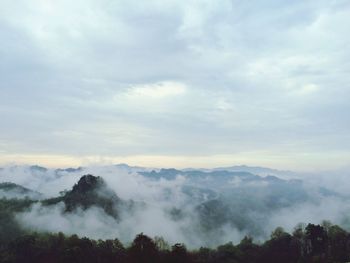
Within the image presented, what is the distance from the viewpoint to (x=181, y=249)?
133625mm

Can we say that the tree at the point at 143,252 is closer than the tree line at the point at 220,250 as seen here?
Yes

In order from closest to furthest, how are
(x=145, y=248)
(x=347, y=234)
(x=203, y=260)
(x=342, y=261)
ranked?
1. (x=145, y=248)
2. (x=342, y=261)
3. (x=203, y=260)
4. (x=347, y=234)

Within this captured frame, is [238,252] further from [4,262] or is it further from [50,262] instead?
[4,262]

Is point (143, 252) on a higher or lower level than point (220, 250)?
higher

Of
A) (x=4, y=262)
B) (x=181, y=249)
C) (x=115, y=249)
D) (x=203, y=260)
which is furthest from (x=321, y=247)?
(x=4, y=262)

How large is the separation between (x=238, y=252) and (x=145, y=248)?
40012mm

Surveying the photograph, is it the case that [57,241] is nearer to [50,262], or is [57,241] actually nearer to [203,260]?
[50,262]

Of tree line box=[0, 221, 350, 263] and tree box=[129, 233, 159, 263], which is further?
tree line box=[0, 221, 350, 263]

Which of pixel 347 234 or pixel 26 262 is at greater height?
pixel 347 234

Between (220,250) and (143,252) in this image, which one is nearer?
(143,252)

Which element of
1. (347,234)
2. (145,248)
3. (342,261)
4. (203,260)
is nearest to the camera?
(145,248)

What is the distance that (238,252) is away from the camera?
158 meters

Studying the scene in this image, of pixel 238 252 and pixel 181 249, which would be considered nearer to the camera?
A: pixel 181 249

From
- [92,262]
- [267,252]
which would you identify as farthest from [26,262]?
[267,252]
